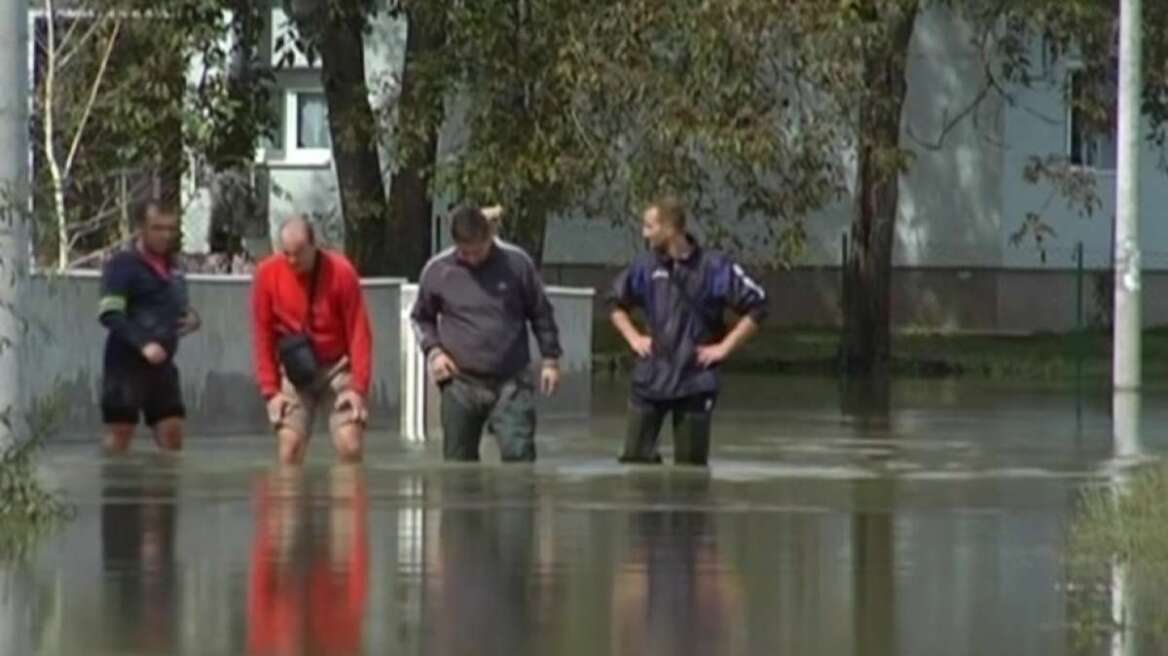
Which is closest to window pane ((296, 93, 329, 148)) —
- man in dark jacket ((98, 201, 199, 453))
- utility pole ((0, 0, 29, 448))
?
man in dark jacket ((98, 201, 199, 453))

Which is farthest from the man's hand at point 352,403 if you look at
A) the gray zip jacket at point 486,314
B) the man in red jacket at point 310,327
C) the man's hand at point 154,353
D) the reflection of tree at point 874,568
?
the reflection of tree at point 874,568

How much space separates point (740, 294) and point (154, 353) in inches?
122

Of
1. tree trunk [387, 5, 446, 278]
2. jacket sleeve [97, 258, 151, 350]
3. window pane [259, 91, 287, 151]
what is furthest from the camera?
window pane [259, 91, 287, 151]

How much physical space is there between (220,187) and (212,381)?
54.7ft

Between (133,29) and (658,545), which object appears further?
(133,29)

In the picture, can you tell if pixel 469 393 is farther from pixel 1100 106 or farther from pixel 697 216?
pixel 1100 106

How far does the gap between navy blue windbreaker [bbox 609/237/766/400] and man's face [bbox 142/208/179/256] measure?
2.45 meters

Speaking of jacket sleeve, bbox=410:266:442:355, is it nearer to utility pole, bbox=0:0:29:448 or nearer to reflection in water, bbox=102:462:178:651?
reflection in water, bbox=102:462:178:651

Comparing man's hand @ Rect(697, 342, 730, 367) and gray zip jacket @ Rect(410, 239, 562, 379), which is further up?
gray zip jacket @ Rect(410, 239, 562, 379)

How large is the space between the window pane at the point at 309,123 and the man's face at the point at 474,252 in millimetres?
33570

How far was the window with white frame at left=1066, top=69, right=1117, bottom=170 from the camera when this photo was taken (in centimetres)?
3978

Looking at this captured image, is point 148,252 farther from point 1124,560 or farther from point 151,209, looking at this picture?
point 1124,560

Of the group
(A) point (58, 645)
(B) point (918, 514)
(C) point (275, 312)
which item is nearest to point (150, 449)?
(C) point (275, 312)

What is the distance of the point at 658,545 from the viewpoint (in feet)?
45.3
